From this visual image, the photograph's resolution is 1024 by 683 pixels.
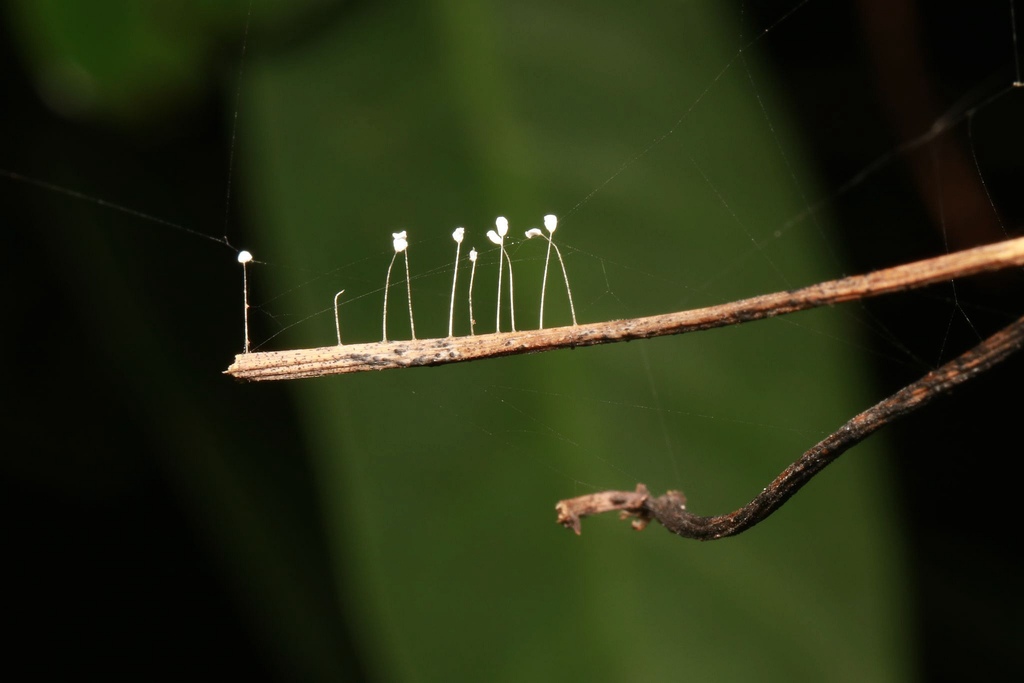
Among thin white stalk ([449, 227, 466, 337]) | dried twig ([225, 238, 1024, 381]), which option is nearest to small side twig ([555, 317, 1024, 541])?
dried twig ([225, 238, 1024, 381])

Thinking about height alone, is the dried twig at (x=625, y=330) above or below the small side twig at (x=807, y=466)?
above

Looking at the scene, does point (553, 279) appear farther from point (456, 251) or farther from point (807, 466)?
point (807, 466)

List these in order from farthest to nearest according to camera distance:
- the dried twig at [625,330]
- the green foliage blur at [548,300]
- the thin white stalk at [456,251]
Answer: the green foliage blur at [548,300], the thin white stalk at [456,251], the dried twig at [625,330]

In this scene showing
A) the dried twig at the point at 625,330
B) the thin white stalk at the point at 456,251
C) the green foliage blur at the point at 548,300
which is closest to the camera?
the dried twig at the point at 625,330

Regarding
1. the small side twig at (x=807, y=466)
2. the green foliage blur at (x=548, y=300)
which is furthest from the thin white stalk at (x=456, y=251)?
the small side twig at (x=807, y=466)

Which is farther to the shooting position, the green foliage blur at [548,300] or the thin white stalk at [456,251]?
the green foliage blur at [548,300]

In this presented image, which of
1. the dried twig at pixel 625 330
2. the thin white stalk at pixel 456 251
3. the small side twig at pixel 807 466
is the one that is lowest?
the small side twig at pixel 807 466

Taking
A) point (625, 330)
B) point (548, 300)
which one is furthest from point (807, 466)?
point (548, 300)

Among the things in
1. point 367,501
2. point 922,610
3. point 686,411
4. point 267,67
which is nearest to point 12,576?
point 367,501

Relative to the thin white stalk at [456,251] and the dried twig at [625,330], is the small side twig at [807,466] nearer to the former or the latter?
the dried twig at [625,330]
